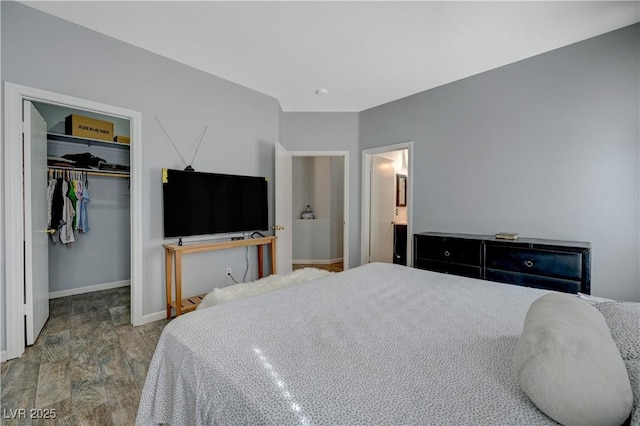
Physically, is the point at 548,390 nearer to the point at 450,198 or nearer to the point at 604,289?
the point at 604,289

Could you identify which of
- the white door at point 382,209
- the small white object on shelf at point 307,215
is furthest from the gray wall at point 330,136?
the small white object on shelf at point 307,215

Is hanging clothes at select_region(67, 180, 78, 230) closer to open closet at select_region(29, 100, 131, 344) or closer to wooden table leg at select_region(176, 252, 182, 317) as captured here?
open closet at select_region(29, 100, 131, 344)

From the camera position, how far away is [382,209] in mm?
4531

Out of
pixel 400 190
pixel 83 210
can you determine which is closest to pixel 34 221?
pixel 83 210

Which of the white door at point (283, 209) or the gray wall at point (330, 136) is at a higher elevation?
the gray wall at point (330, 136)

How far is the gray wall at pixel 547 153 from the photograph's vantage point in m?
2.26

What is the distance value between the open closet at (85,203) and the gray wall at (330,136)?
218 centimetres

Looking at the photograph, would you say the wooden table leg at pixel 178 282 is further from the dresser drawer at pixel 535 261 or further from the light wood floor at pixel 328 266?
the dresser drawer at pixel 535 261

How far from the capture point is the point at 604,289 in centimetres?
235

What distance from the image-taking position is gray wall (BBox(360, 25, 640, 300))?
2.26 meters

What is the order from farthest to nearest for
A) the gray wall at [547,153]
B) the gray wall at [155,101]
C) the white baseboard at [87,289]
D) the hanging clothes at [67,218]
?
the white baseboard at [87,289] < the hanging clothes at [67,218] < the gray wall at [547,153] < the gray wall at [155,101]

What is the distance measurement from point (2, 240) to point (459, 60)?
4073 millimetres

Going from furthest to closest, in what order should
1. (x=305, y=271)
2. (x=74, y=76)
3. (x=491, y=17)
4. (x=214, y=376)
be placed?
(x=305, y=271) < (x=74, y=76) < (x=491, y=17) < (x=214, y=376)

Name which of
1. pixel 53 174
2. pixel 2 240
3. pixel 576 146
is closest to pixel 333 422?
pixel 2 240
